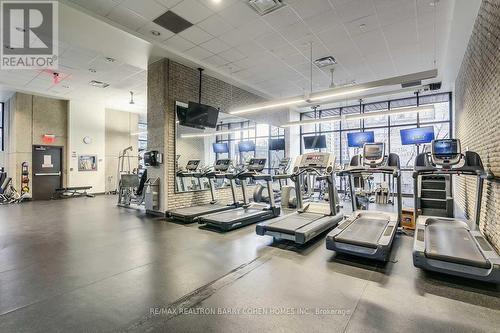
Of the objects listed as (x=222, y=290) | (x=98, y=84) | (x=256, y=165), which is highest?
(x=98, y=84)

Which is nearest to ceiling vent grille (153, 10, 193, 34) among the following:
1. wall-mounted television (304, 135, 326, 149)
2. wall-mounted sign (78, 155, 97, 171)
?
wall-mounted television (304, 135, 326, 149)

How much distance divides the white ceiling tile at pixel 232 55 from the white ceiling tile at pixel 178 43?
2.89 feet

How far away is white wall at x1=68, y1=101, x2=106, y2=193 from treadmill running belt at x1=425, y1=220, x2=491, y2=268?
493 inches

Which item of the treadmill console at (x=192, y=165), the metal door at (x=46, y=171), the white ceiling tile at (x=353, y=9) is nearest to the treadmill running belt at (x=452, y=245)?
the white ceiling tile at (x=353, y=9)

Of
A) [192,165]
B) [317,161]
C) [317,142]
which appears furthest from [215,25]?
[317,142]

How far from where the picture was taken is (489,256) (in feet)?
9.66

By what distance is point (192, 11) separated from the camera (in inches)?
188

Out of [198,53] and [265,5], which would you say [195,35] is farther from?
[265,5]

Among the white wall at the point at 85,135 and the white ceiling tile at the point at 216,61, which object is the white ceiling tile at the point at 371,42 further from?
the white wall at the point at 85,135

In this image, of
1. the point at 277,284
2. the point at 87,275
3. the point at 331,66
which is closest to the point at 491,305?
the point at 277,284

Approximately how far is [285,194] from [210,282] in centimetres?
549

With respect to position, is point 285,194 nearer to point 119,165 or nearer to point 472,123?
point 472,123

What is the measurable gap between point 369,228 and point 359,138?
7.51 meters

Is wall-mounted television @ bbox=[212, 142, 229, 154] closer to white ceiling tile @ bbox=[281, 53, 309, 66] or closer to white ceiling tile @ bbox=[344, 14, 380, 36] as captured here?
white ceiling tile @ bbox=[281, 53, 309, 66]
